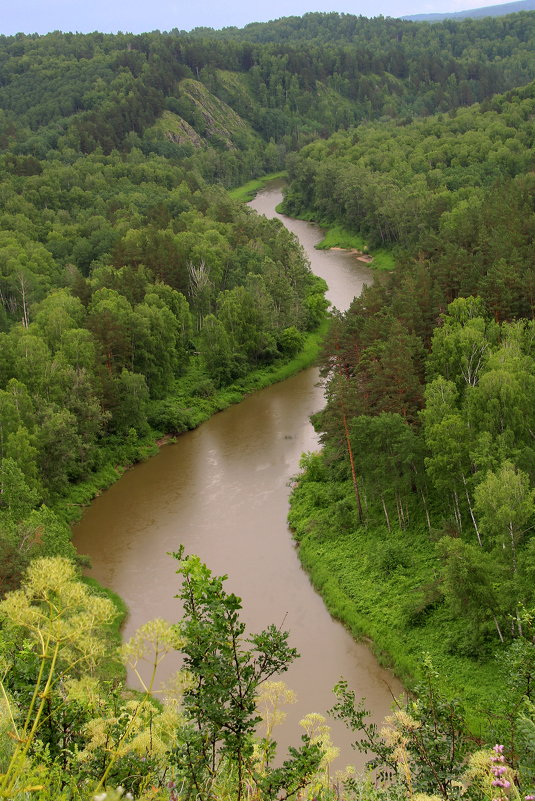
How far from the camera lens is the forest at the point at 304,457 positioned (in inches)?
435

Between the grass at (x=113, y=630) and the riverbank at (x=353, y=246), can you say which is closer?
the grass at (x=113, y=630)

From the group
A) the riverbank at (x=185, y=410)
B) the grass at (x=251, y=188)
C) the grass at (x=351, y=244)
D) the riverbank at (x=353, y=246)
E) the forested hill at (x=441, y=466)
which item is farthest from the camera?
the grass at (x=251, y=188)

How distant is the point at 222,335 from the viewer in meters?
60.0

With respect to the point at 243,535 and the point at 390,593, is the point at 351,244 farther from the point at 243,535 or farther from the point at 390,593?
the point at 390,593

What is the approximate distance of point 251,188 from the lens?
144250 mm

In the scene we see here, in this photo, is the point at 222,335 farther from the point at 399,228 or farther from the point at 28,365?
the point at 399,228

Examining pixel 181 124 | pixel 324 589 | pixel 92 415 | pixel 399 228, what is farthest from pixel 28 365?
pixel 181 124

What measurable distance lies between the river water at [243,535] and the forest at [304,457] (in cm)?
112

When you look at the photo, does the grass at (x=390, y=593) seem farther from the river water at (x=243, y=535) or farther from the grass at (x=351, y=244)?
the grass at (x=351, y=244)

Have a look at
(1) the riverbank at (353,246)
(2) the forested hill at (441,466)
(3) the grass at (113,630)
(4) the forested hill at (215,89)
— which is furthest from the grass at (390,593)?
(4) the forested hill at (215,89)

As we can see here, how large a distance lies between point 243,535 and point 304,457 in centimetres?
717

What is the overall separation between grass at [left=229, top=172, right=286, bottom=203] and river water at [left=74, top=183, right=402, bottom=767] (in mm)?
82693

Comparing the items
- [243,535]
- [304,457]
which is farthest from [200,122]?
[243,535]

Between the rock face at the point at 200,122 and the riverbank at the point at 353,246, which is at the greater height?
the rock face at the point at 200,122
